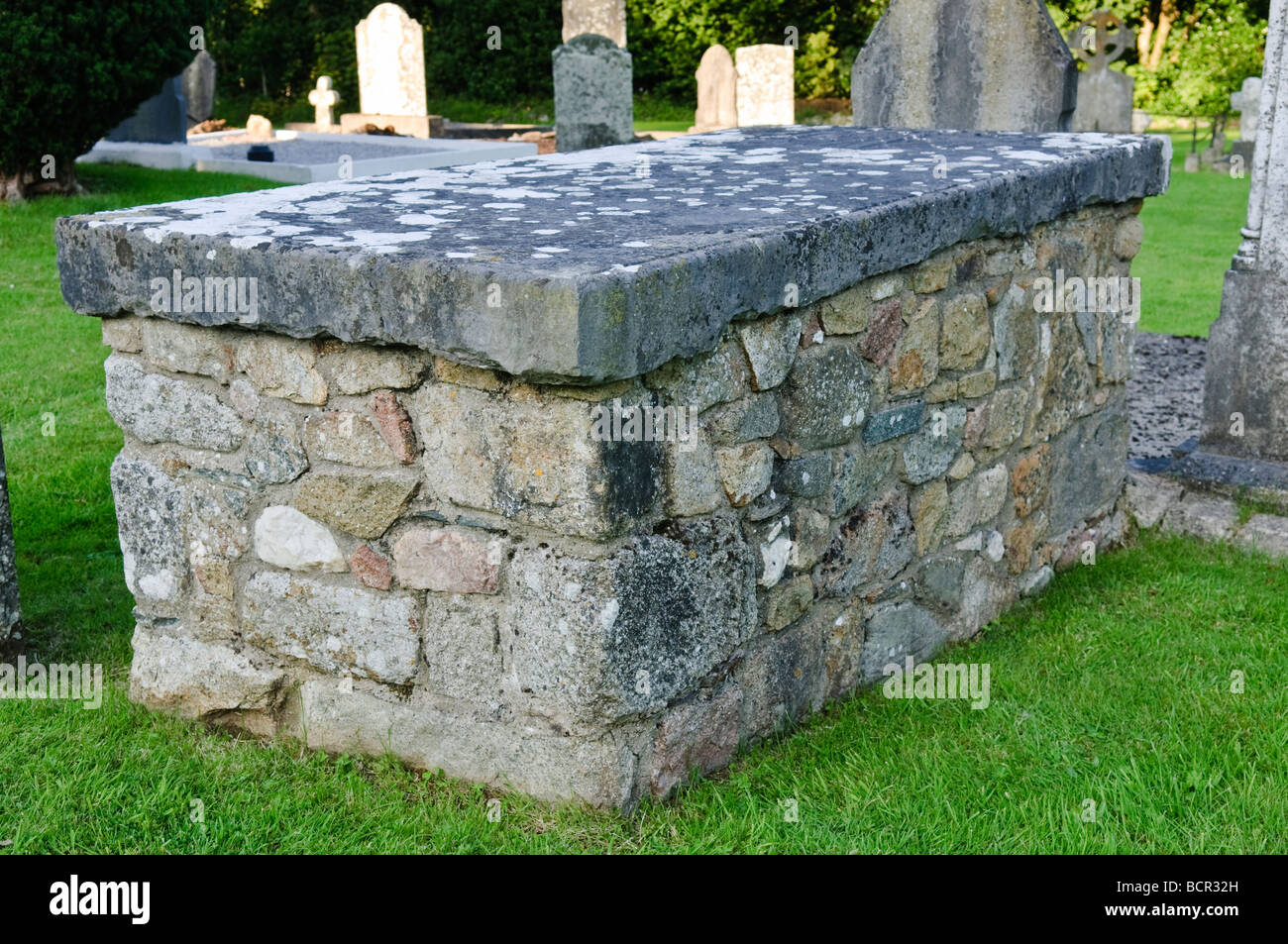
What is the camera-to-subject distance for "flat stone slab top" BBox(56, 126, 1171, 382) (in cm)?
243

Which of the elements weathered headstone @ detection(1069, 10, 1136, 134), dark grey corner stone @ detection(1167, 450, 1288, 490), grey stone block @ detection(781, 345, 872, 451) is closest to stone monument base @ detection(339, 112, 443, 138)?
weathered headstone @ detection(1069, 10, 1136, 134)

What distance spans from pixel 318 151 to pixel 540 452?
49.4 feet

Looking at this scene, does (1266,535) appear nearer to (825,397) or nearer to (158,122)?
(825,397)

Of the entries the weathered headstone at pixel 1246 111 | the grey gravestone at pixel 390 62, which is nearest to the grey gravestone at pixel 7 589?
the weathered headstone at pixel 1246 111

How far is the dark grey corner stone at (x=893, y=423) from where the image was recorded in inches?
129

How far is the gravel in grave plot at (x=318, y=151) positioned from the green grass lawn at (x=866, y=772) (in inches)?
477

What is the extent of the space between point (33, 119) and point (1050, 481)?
7.96 m

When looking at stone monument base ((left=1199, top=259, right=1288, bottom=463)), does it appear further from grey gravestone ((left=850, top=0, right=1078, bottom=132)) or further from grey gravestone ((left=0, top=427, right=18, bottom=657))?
grey gravestone ((left=0, top=427, right=18, bottom=657))

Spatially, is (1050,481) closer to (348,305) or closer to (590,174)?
(590,174)

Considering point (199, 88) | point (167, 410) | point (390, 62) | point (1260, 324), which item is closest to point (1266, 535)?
point (1260, 324)

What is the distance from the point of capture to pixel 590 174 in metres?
3.89

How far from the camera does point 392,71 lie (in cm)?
1830

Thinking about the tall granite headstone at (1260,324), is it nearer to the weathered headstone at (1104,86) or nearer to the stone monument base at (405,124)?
the weathered headstone at (1104,86)

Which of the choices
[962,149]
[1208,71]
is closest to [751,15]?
[1208,71]
